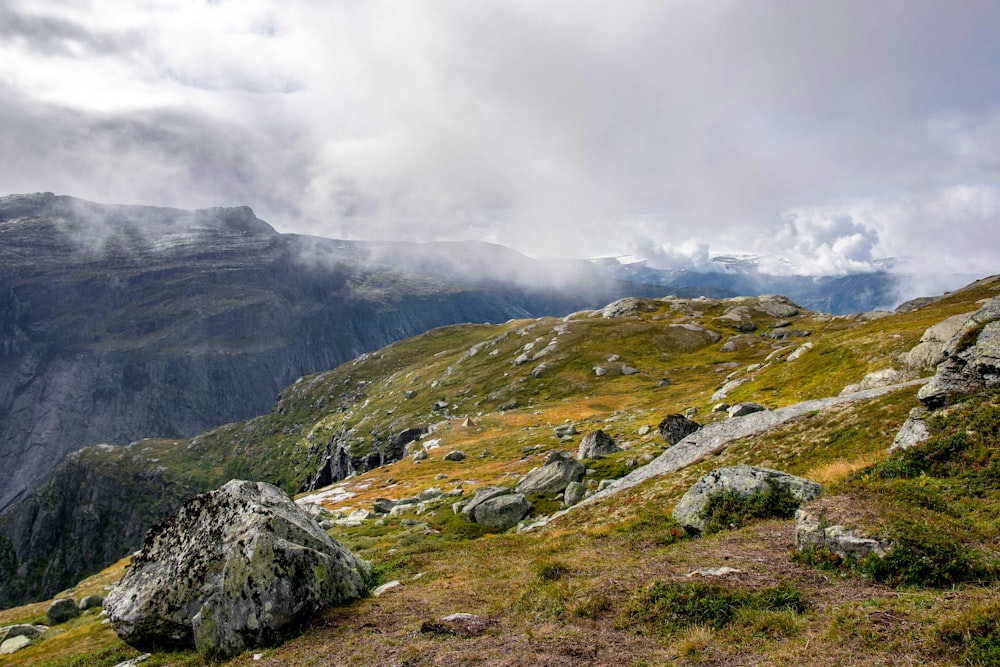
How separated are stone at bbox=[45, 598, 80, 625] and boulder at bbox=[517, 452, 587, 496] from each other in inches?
1579

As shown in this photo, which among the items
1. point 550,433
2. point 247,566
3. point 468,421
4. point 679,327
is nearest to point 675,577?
point 247,566

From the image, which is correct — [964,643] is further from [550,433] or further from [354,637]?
[550,433]

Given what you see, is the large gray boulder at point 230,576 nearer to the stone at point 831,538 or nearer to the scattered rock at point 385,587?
the scattered rock at point 385,587

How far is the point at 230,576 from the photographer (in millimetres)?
18984

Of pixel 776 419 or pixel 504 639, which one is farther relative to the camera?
pixel 776 419

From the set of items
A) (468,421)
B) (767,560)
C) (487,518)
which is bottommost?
(468,421)

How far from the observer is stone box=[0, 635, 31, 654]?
111ft

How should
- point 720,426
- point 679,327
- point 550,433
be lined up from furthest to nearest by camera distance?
1. point 679,327
2. point 550,433
3. point 720,426

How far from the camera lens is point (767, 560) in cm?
1588

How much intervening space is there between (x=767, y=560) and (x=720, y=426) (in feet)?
84.0

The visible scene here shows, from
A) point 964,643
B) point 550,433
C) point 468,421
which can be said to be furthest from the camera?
point 468,421

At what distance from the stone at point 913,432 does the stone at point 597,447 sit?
3307 cm

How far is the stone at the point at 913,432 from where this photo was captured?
2121 cm

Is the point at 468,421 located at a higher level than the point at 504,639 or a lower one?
lower
